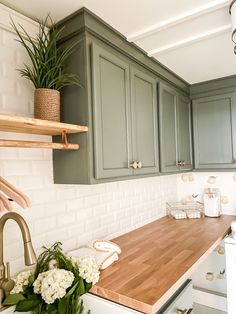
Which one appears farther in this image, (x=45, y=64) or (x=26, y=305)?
(x=45, y=64)

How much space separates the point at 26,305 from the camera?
1.01 meters

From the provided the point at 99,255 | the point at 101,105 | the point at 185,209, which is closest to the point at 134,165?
the point at 101,105

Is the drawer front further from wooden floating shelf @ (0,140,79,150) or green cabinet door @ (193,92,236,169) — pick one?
green cabinet door @ (193,92,236,169)

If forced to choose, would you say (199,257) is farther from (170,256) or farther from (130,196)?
(130,196)

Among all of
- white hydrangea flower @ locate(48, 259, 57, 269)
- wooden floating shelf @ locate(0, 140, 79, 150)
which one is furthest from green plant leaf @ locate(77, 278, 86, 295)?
wooden floating shelf @ locate(0, 140, 79, 150)

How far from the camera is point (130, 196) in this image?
79.7 inches

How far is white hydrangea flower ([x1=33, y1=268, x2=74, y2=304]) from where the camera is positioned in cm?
96

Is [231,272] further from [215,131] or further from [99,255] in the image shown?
[215,131]

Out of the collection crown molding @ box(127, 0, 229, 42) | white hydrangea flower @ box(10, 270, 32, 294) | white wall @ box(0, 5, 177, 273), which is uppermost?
crown molding @ box(127, 0, 229, 42)

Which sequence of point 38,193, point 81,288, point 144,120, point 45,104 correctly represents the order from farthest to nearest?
point 144,120
point 38,193
point 45,104
point 81,288

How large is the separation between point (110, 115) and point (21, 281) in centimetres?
92

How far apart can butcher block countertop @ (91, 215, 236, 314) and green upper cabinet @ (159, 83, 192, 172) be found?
0.53m

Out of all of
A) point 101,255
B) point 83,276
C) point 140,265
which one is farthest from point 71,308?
point 140,265

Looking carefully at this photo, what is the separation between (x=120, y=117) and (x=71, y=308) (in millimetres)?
998
